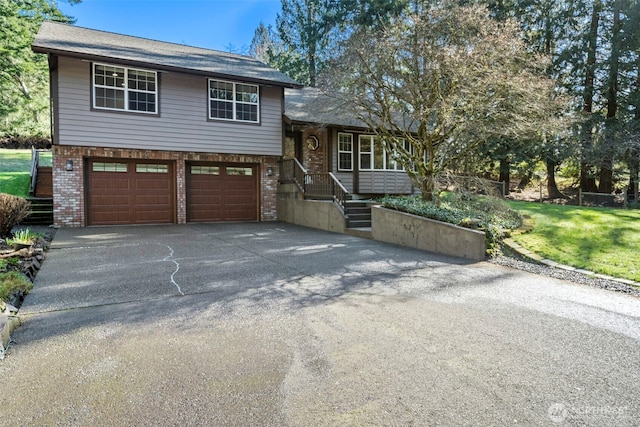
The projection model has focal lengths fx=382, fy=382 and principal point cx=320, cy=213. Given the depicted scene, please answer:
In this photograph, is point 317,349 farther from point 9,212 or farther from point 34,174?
point 34,174

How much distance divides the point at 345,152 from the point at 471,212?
7316 mm

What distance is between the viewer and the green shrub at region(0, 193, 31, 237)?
25.7ft

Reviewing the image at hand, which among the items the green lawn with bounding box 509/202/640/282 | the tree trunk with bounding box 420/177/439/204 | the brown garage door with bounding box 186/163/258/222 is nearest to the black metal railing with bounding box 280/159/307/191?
the brown garage door with bounding box 186/163/258/222

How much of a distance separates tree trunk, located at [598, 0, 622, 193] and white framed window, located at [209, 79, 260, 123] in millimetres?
14765

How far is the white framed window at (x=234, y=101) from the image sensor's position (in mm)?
13039

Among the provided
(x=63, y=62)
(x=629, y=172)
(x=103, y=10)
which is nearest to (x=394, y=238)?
(x=63, y=62)

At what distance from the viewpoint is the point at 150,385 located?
2.69 meters

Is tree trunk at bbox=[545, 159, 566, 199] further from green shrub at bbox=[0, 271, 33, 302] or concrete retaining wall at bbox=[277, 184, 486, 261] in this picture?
green shrub at bbox=[0, 271, 33, 302]

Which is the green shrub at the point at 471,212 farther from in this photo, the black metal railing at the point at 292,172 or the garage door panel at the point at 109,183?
the garage door panel at the point at 109,183

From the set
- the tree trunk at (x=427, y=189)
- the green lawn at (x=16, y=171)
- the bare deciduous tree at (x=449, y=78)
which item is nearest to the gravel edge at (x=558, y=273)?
the tree trunk at (x=427, y=189)

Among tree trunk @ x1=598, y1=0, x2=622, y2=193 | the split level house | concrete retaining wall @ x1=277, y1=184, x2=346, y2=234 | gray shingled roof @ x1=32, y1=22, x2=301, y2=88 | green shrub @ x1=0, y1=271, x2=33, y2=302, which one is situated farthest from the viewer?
tree trunk @ x1=598, y1=0, x2=622, y2=193

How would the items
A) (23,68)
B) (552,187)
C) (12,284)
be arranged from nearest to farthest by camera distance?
A: (12,284), (23,68), (552,187)

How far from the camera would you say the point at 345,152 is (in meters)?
15.7
